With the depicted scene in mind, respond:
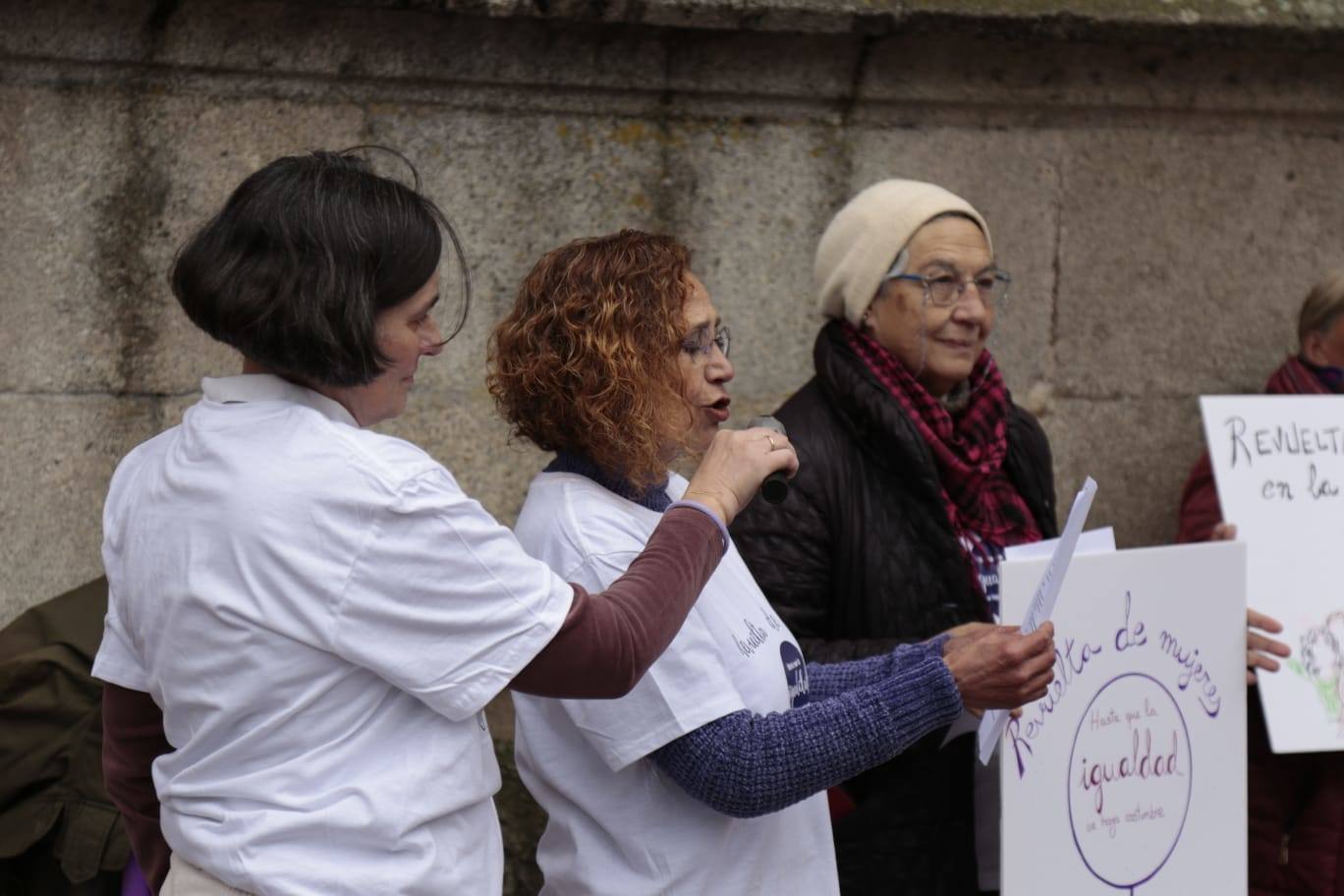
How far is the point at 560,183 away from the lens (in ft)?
12.0

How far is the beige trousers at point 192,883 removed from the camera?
69.7 inches

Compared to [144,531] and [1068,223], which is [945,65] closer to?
[1068,223]

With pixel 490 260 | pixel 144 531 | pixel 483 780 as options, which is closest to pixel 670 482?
pixel 483 780

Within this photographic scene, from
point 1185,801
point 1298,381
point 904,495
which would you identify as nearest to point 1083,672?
point 1185,801

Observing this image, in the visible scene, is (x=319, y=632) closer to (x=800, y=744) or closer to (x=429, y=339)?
(x=429, y=339)

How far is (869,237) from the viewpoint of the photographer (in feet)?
10.4

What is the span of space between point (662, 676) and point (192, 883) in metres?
0.61

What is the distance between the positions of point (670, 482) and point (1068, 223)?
2.04 metres

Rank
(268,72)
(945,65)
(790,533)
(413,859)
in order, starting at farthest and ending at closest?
(945,65) < (268,72) < (790,533) < (413,859)

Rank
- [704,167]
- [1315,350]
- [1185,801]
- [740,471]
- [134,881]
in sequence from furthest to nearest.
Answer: [1315,350] → [704,167] → [134,881] → [1185,801] → [740,471]

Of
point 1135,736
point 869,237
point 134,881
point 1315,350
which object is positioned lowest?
point 134,881

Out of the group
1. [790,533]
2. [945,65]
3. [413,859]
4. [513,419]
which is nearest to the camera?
[413,859]

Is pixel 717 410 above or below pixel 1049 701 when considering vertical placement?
above

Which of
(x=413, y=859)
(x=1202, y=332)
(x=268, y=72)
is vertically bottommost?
(x=413, y=859)
